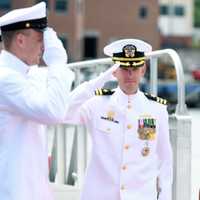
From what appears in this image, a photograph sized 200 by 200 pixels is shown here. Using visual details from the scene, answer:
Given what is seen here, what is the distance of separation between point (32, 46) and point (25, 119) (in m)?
0.28

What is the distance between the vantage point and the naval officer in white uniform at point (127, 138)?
3.19 metres

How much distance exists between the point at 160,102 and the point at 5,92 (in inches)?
30.9

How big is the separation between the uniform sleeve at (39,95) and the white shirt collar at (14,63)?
0.11 feet

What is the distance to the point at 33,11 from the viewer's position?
2.93m

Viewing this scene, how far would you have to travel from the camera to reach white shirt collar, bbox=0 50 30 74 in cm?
289

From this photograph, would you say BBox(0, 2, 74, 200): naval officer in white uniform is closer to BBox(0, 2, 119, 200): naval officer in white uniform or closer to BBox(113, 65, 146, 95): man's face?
BBox(0, 2, 119, 200): naval officer in white uniform

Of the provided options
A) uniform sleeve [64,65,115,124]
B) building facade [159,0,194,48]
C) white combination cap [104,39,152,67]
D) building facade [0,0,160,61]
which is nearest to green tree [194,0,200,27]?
building facade [159,0,194,48]

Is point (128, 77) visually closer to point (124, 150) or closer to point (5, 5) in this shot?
point (124, 150)

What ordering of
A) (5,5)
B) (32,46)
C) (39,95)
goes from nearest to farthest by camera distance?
(39,95)
(32,46)
(5,5)

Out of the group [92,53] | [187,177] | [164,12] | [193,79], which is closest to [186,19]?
[164,12]

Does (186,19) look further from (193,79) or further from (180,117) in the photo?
(180,117)

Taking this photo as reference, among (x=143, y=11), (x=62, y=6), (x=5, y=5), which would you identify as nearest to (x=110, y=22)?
(x=143, y=11)

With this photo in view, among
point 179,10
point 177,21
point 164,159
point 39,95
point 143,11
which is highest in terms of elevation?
point 39,95

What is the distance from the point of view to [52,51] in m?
2.88
